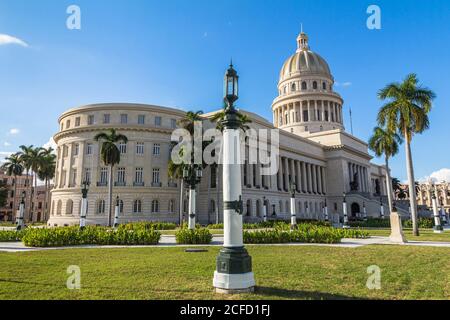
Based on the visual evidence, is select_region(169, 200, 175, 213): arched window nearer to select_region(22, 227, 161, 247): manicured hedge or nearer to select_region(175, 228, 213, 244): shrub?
select_region(22, 227, 161, 247): manicured hedge

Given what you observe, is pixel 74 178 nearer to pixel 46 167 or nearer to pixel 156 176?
pixel 156 176

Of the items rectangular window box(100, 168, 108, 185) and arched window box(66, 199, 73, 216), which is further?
rectangular window box(100, 168, 108, 185)

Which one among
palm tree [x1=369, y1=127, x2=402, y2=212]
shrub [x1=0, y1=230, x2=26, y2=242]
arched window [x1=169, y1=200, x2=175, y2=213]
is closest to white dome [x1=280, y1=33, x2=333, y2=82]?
palm tree [x1=369, y1=127, x2=402, y2=212]

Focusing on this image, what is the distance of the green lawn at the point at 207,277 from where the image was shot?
788cm

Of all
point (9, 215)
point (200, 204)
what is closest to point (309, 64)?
point (200, 204)

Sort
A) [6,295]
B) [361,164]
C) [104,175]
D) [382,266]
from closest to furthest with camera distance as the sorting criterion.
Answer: [6,295], [382,266], [104,175], [361,164]

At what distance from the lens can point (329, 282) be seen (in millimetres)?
9281

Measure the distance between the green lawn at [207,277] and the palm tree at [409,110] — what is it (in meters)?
18.5

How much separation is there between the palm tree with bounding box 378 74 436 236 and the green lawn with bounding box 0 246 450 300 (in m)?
18.5

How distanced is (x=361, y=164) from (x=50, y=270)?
93.5 metres

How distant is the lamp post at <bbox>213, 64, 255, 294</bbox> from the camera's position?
A: 8.09m

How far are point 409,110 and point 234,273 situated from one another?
1140 inches
